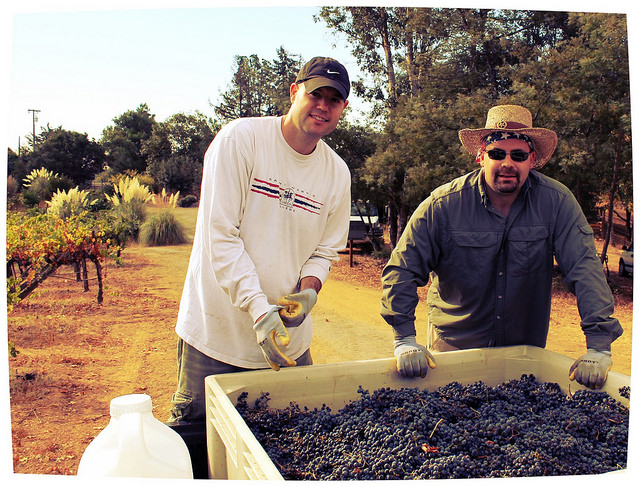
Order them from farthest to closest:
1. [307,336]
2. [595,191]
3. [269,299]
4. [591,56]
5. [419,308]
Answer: [595,191]
[419,308]
[591,56]
[307,336]
[269,299]

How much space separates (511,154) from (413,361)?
888mm

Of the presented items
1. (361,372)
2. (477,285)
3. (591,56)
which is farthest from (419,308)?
(361,372)

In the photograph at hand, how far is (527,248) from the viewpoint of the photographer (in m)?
2.07

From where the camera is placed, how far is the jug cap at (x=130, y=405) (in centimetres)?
103

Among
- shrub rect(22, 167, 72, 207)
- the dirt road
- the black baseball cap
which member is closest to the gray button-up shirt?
the black baseball cap

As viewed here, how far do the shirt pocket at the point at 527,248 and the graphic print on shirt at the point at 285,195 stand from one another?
0.80m

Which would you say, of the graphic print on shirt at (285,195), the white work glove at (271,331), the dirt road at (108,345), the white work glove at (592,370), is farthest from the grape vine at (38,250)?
the white work glove at (592,370)

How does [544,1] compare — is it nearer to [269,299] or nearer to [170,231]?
[269,299]

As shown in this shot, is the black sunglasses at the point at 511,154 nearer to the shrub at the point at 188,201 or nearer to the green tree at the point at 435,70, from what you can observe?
the green tree at the point at 435,70

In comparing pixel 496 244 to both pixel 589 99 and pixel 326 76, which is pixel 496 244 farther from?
pixel 589 99

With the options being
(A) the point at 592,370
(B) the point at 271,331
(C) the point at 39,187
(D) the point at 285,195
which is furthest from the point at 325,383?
(C) the point at 39,187

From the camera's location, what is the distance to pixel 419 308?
7293 millimetres

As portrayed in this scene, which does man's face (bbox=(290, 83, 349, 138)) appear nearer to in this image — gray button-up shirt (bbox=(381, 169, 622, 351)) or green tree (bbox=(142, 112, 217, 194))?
gray button-up shirt (bbox=(381, 169, 622, 351))

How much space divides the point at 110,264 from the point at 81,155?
8.52 meters
